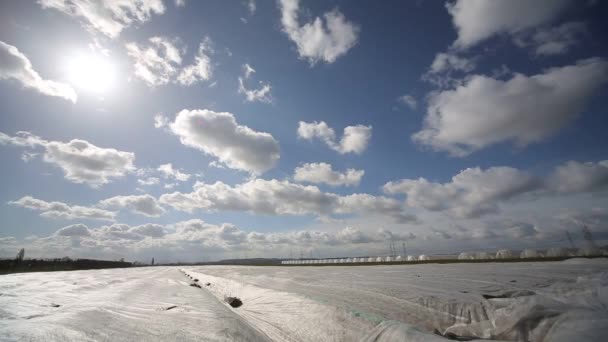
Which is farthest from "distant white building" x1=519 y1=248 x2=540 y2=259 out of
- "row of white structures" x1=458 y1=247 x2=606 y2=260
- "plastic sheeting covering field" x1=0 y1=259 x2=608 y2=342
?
"plastic sheeting covering field" x1=0 y1=259 x2=608 y2=342

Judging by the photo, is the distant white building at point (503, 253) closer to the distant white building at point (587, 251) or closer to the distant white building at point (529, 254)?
the distant white building at point (529, 254)

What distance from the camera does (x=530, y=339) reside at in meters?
2.03

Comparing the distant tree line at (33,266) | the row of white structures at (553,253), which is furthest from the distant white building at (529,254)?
the distant tree line at (33,266)

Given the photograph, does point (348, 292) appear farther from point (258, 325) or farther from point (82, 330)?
point (82, 330)

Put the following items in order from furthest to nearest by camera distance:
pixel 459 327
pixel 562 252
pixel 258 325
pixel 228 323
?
pixel 562 252 < pixel 258 325 < pixel 228 323 < pixel 459 327

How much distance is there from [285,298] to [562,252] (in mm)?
35557

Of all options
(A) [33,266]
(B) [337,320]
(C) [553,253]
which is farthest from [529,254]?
(A) [33,266]

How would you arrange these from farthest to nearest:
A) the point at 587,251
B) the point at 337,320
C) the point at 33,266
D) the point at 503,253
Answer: the point at 33,266 < the point at 503,253 < the point at 587,251 < the point at 337,320

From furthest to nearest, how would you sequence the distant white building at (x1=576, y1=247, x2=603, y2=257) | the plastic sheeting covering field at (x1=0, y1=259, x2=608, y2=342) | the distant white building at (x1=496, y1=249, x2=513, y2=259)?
the distant white building at (x1=496, y1=249, x2=513, y2=259)
the distant white building at (x1=576, y1=247, x2=603, y2=257)
the plastic sheeting covering field at (x1=0, y1=259, x2=608, y2=342)

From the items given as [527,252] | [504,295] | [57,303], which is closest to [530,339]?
[504,295]

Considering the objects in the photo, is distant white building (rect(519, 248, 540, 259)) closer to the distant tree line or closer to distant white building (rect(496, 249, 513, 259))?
distant white building (rect(496, 249, 513, 259))

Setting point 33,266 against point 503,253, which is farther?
point 33,266

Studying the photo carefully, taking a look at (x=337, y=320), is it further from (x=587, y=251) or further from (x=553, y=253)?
(x=587, y=251)

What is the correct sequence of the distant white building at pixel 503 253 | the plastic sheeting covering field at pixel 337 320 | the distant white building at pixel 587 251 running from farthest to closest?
1. the distant white building at pixel 503 253
2. the distant white building at pixel 587 251
3. the plastic sheeting covering field at pixel 337 320
